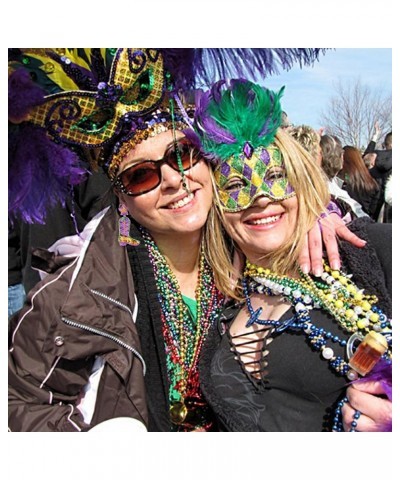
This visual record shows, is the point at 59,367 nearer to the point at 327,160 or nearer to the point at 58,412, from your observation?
the point at 58,412

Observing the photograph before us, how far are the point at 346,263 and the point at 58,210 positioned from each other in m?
2.03

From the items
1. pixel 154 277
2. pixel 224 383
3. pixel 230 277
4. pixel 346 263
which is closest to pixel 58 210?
pixel 154 277

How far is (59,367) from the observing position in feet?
5.58

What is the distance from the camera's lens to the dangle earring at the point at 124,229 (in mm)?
1979

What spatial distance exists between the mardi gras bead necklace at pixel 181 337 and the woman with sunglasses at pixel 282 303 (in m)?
0.10

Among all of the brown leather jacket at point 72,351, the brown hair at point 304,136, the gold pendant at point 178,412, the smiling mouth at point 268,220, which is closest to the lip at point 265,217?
the smiling mouth at point 268,220

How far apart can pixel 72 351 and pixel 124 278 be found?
1.19 ft

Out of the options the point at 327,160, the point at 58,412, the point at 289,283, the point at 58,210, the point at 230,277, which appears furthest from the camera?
the point at 327,160

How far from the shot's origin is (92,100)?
186 cm

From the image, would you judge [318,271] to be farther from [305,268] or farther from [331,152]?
[331,152]

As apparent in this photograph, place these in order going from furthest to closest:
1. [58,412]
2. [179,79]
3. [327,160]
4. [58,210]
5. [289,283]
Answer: [327,160] → [58,210] → [179,79] → [289,283] → [58,412]

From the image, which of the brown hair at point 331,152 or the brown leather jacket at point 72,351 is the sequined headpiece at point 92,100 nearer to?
the brown leather jacket at point 72,351

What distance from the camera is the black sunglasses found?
6.19 feet
